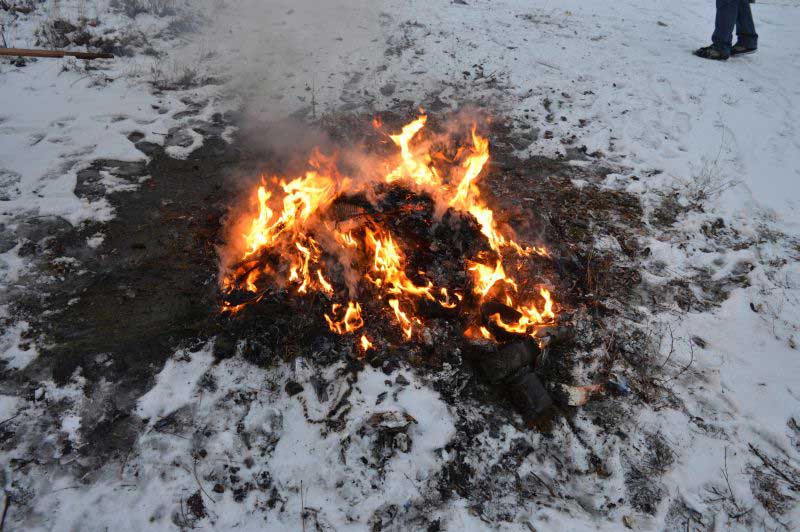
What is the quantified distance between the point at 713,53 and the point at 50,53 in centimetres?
1295

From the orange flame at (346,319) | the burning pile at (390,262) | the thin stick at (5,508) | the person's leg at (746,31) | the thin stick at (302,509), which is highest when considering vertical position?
the person's leg at (746,31)

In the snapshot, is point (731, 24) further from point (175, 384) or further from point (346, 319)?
point (175, 384)

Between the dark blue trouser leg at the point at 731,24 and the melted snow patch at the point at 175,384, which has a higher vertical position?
the dark blue trouser leg at the point at 731,24

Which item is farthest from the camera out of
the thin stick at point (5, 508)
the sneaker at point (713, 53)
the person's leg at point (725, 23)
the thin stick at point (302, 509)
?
the sneaker at point (713, 53)

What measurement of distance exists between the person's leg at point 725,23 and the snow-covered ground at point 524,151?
1.34 ft

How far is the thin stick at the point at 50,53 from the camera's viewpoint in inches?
282

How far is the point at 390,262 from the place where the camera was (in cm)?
478

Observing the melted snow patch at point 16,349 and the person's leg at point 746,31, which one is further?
the person's leg at point 746,31

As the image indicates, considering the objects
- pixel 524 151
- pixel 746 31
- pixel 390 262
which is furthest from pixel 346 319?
pixel 746 31

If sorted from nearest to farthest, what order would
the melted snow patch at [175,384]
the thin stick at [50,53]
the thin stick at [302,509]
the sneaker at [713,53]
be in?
the thin stick at [302,509] < the melted snow patch at [175,384] < the thin stick at [50,53] < the sneaker at [713,53]

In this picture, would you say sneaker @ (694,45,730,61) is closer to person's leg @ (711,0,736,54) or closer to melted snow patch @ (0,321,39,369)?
person's leg @ (711,0,736,54)

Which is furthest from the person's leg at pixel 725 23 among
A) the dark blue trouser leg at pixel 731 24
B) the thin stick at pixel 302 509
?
the thin stick at pixel 302 509

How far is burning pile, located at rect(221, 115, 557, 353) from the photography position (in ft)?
14.7

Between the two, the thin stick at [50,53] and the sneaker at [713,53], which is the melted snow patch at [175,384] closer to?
the thin stick at [50,53]
